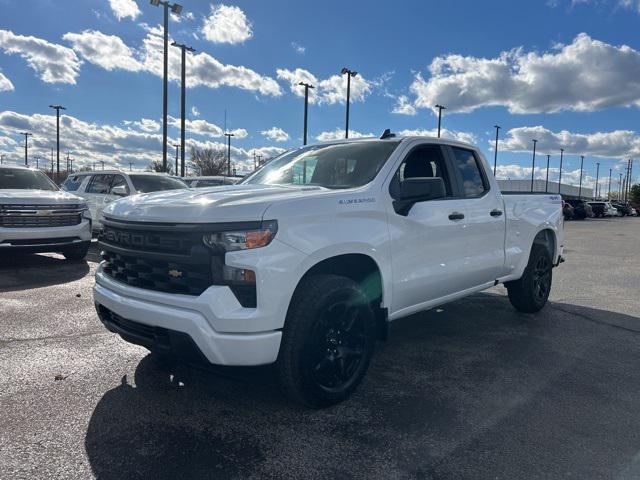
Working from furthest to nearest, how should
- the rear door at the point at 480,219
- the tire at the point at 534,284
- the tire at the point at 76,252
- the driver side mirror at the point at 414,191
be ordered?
the tire at the point at 76,252 < the tire at the point at 534,284 < the rear door at the point at 480,219 < the driver side mirror at the point at 414,191

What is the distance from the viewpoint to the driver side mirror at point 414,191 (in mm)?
3641

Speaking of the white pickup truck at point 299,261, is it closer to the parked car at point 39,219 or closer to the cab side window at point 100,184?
the parked car at point 39,219

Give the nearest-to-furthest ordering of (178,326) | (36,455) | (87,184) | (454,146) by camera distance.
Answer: (36,455) < (178,326) < (454,146) < (87,184)

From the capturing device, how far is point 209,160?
56000 millimetres

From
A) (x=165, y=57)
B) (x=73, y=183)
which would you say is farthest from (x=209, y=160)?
(x=73, y=183)

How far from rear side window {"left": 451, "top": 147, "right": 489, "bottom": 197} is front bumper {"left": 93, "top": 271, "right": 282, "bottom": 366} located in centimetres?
271

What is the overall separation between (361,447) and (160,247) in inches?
65.7

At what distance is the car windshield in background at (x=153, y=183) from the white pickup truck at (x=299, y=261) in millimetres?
7347

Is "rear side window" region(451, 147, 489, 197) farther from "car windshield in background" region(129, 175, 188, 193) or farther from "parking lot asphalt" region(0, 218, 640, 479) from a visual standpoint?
"car windshield in background" region(129, 175, 188, 193)

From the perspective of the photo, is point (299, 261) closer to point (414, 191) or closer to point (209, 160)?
point (414, 191)

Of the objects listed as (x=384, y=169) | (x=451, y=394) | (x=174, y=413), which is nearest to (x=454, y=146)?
(x=384, y=169)

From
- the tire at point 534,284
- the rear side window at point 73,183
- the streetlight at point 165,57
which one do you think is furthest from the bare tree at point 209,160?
the tire at point 534,284

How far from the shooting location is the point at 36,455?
8.88ft

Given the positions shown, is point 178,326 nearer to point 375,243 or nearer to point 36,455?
point 36,455
